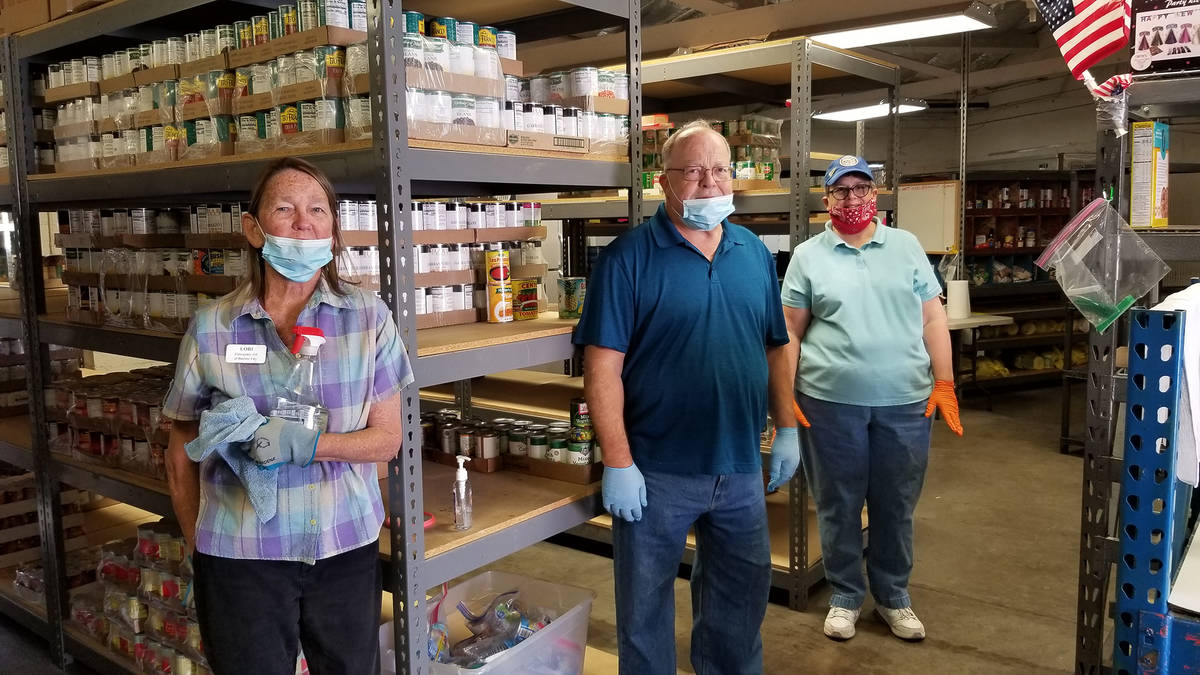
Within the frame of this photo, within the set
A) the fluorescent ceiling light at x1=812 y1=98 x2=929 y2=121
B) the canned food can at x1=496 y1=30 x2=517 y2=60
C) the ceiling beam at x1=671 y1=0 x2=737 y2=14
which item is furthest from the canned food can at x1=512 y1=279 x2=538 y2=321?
the ceiling beam at x1=671 y1=0 x2=737 y2=14

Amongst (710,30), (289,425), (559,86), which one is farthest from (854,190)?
(710,30)

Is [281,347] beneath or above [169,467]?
above

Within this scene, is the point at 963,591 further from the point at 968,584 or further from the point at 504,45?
the point at 504,45

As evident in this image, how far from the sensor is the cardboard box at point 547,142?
2.50m

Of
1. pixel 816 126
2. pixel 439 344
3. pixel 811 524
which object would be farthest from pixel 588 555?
pixel 816 126

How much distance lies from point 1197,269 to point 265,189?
11.3 meters

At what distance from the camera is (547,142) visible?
2.59 meters

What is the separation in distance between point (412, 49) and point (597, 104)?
0.71 metres

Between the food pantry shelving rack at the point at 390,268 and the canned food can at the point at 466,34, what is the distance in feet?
0.82

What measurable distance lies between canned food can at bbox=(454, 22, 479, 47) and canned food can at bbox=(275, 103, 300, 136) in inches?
18.4

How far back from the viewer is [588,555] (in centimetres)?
482

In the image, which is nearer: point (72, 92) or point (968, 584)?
point (72, 92)

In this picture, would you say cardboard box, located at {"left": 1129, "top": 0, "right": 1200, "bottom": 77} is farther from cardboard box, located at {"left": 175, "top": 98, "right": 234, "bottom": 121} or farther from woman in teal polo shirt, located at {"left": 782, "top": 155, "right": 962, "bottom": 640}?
cardboard box, located at {"left": 175, "top": 98, "right": 234, "bottom": 121}

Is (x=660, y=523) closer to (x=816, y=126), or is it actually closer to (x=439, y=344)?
(x=439, y=344)
